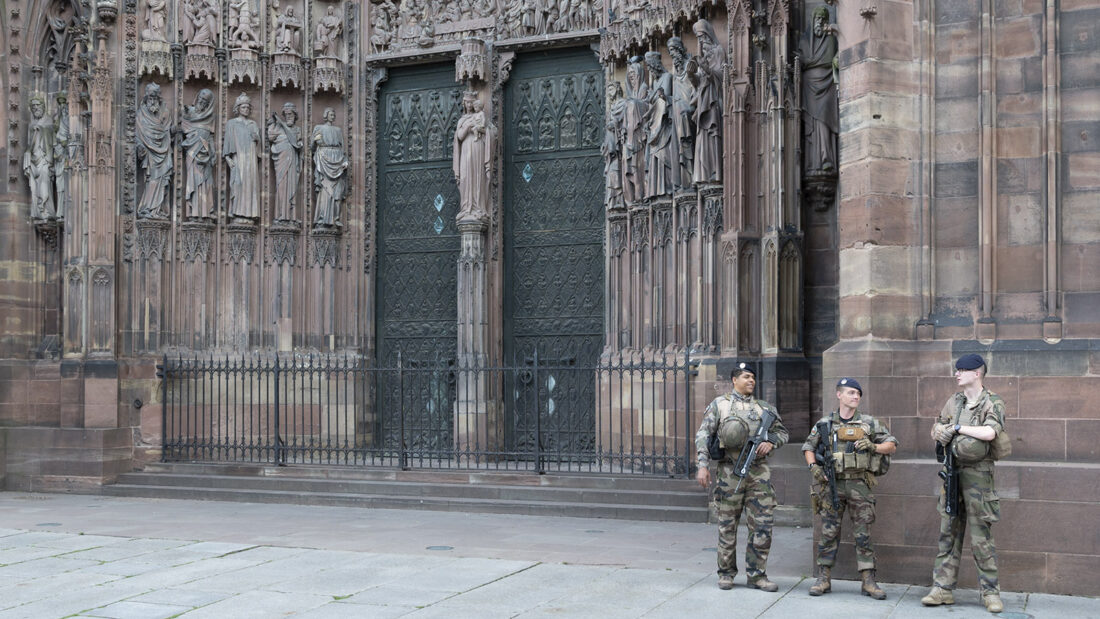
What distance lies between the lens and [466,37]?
19.5m

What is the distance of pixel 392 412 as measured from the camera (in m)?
19.6

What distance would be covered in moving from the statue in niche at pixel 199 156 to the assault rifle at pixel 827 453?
1226cm

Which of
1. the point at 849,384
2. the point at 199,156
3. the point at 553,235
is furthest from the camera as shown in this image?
the point at 553,235

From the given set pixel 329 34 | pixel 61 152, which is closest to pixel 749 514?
pixel 329 34

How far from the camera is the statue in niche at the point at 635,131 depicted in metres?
16.7

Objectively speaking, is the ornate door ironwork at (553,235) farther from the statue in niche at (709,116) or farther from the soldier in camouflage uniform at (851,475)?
the soldier in camouflage uniform at (851,475)

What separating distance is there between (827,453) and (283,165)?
1226cm

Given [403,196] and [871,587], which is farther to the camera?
[403,196]

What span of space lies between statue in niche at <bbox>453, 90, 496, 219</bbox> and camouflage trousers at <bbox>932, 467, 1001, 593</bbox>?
10.9 meters

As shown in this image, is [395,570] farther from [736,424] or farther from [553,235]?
[553,235]

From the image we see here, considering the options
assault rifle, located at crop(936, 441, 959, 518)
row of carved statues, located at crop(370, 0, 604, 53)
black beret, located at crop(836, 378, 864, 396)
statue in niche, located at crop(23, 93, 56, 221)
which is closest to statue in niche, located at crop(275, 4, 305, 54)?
row of carved statues, located at crop(370, 0, 604, 53)

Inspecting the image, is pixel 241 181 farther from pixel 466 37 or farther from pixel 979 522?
pixel 979 522

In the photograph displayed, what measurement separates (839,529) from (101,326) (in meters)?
12.5

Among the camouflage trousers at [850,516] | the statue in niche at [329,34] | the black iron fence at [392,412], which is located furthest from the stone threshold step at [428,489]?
the statue in niche at [329,34]
